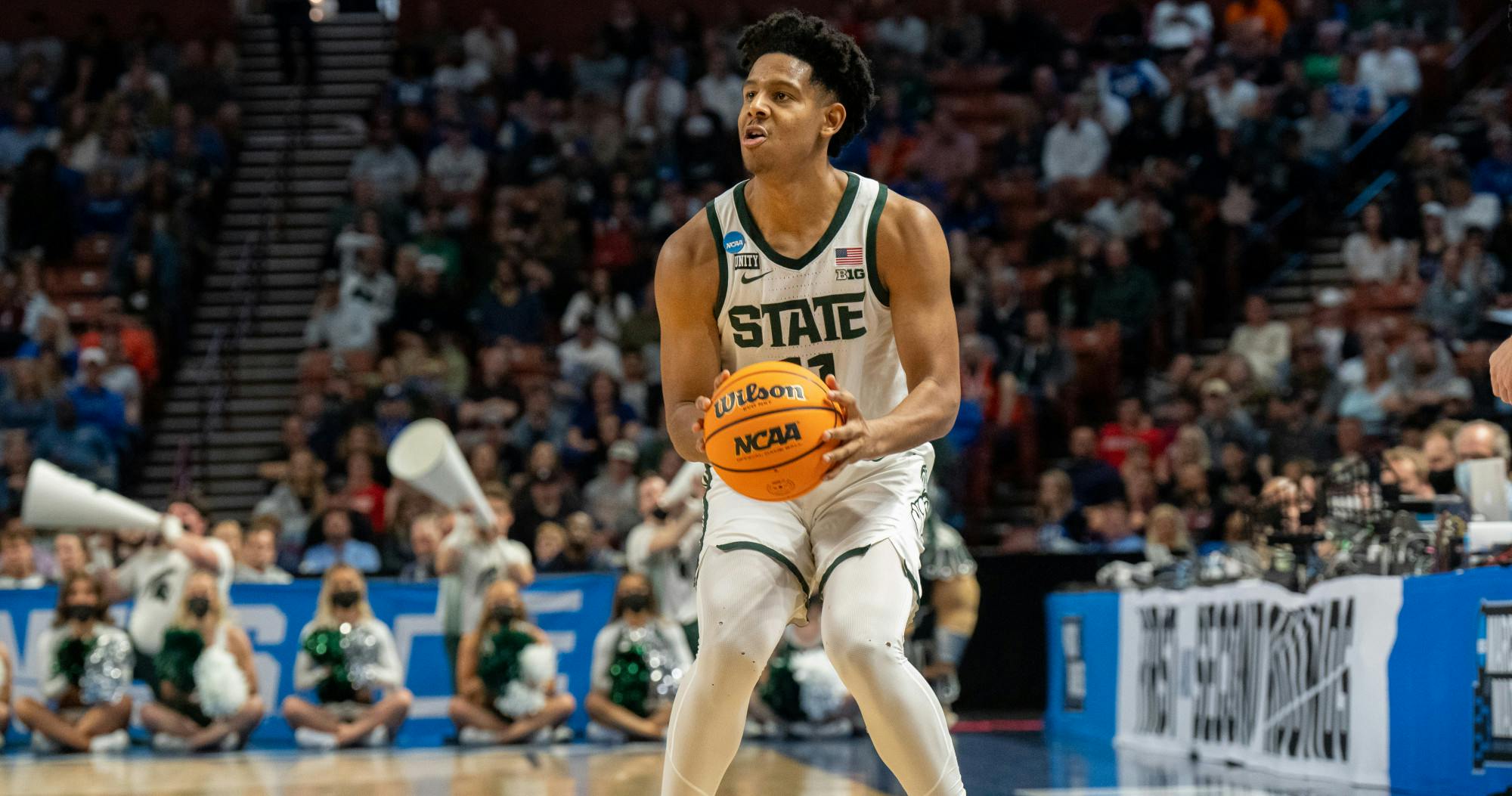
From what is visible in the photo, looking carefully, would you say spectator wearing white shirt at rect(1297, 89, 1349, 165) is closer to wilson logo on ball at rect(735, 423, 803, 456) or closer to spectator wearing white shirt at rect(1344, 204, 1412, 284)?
spectator wearing white shirt at rect(1344, 204, 1412, 284)

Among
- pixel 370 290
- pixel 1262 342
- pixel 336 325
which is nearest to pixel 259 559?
pixel 336 325

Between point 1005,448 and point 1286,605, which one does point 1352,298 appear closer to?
point 1005,448

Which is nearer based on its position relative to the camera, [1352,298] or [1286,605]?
[1286,605]

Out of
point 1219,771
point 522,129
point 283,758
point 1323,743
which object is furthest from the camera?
point 522,129

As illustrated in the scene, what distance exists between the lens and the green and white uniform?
15.7 ft

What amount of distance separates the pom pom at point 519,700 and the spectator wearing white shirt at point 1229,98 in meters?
10.0

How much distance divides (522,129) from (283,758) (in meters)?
9.67

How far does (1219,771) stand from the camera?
9.20 m

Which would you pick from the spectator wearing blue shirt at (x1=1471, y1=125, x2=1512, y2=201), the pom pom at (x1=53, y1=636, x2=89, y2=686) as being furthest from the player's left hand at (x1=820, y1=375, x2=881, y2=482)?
the spectator wearing blue shirt at (x1=1471, y1=125, x2=1512, y2=201)

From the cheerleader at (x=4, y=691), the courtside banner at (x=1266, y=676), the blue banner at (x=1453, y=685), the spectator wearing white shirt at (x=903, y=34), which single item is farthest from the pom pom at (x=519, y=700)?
the spectator wearing white shirt at (x=903, y=34)

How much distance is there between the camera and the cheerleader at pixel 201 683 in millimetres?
11812

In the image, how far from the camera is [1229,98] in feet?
60.7

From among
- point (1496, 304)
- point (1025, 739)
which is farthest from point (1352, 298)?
point (1025, 739)

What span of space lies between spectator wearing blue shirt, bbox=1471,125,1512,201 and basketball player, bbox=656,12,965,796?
13.6 m
